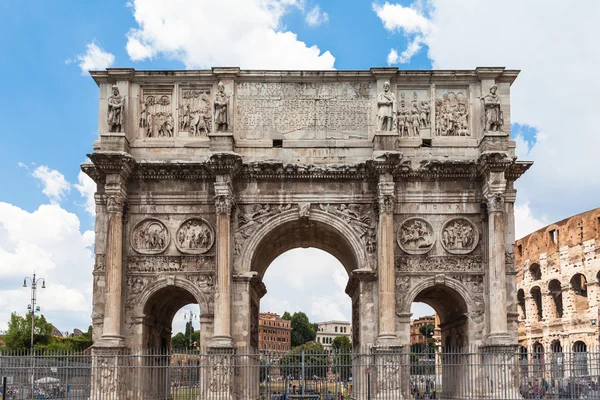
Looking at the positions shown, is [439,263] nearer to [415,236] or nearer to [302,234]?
[415,236]

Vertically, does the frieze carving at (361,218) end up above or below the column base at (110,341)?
above

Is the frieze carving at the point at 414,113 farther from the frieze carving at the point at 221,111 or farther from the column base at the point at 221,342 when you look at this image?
the column base at the point at 221,342

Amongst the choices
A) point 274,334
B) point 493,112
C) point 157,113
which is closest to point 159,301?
point 157,113

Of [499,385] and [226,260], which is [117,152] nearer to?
[226,260]

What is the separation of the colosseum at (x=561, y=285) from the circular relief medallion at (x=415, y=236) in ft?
47.8

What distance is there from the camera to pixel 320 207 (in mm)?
20484

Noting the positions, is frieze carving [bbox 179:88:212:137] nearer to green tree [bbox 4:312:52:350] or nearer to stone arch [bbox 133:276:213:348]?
stone arch [bbox 133:276:213:348]

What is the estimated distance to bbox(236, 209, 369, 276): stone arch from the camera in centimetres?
2025

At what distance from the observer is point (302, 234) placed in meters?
22.3

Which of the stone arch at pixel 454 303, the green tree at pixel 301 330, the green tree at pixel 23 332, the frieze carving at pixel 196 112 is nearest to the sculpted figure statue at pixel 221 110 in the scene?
the frieze carving at pixel 196 112

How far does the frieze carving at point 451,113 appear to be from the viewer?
69.0 feet

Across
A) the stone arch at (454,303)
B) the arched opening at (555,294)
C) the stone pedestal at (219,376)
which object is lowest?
the stone pedestal at (219,376)

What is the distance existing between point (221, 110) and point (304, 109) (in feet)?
7.58

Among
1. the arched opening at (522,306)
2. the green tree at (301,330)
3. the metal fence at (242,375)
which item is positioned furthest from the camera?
the green tree at (301,330)
